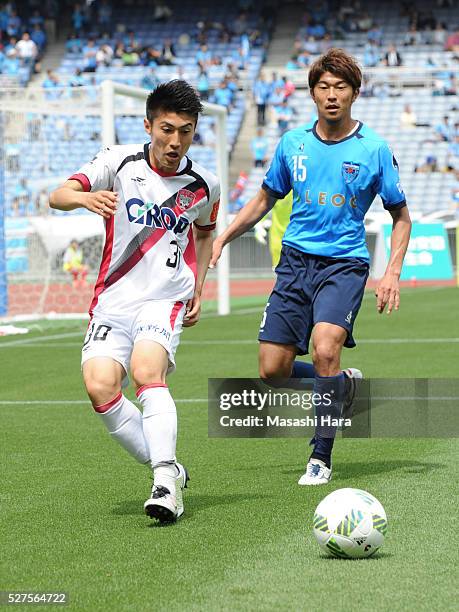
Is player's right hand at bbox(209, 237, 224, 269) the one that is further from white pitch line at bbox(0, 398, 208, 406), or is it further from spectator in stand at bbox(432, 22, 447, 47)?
spectator in stand at bbox(432, 22, 447, 47)

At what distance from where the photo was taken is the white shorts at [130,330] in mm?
5527

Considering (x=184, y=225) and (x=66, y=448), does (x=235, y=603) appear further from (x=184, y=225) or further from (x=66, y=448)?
(x=66, y=448)

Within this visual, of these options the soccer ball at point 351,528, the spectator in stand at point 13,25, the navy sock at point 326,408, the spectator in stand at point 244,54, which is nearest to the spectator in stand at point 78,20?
the spectator in stand at point 13,25

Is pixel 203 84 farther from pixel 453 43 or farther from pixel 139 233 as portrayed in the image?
pixel 139 233

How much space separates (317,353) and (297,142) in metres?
1.14

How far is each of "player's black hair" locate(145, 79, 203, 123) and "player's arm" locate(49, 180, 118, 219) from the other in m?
0.48

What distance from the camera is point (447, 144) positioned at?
33812mm

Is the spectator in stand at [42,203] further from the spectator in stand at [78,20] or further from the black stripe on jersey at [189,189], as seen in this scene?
the spectator in stand at [78,20]

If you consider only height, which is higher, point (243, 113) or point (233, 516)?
point (243, 113)

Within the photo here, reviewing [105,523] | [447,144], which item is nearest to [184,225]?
[105,523]

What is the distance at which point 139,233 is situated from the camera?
5.67 meters

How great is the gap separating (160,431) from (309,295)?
4.97 feet

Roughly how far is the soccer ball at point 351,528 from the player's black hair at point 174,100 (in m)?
1.94

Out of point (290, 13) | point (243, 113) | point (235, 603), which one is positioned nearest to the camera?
point (235, 603)
